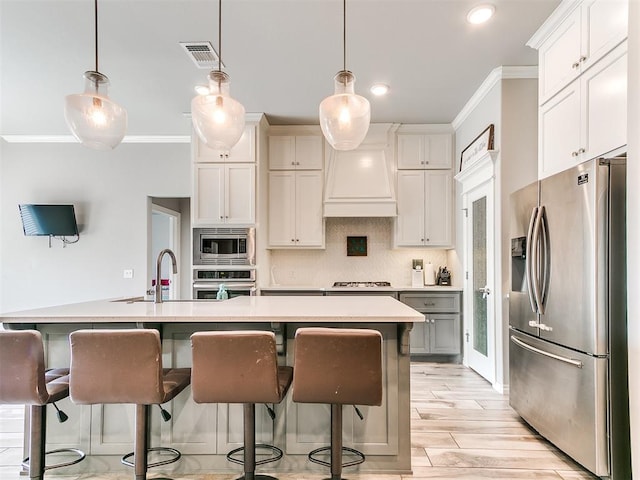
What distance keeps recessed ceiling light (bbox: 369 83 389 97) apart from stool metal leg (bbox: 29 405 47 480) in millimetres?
3542

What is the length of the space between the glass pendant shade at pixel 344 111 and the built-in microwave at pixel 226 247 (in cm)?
248

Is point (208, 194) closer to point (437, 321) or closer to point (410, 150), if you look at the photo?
point (410, 150)

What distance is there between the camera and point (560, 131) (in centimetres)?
277

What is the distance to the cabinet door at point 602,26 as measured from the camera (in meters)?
2.19

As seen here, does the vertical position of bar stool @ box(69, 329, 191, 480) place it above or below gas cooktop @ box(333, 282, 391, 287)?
below

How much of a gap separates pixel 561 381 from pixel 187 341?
2168 mm

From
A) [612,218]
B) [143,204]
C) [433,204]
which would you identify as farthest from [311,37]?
[143,204]

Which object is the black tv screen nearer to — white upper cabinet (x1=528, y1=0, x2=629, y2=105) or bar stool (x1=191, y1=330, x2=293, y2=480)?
bar stool (x1=191, y1=330, x2=293, y2=480)

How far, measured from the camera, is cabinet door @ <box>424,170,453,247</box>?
504 cm

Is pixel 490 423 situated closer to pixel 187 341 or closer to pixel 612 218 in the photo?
pixel 612 218

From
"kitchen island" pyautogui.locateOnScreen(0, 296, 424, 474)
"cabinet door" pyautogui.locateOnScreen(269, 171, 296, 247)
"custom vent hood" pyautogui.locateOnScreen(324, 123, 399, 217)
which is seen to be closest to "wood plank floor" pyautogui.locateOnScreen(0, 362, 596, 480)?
"kitchen island" pyautogui.locateOnScreen(0, 296, 424, 474)

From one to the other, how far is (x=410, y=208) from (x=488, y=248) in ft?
4.42

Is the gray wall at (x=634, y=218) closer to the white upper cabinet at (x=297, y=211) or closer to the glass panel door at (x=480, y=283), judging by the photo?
the glass panel door at (x=480, y=283)

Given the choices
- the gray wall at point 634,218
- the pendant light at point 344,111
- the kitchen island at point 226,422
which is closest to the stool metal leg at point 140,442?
the kitchen island at point 226,422
